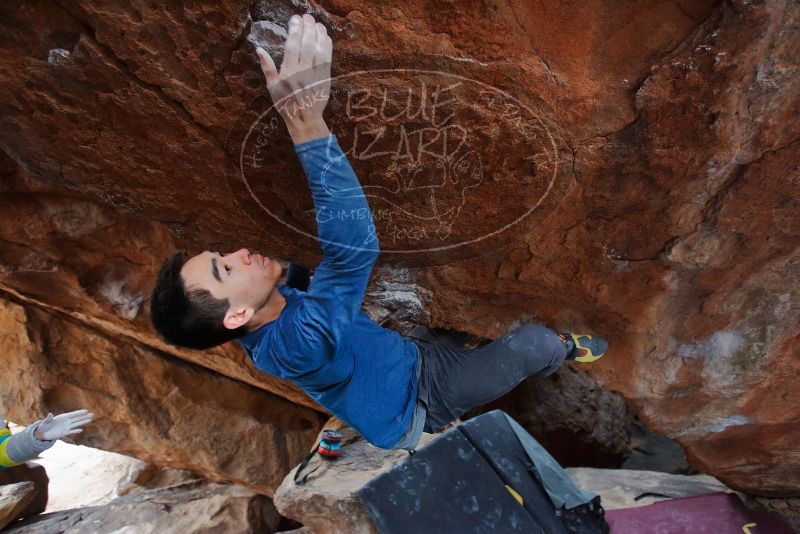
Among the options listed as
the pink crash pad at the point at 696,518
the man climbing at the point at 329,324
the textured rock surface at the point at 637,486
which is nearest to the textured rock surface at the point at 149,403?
the man climbing at the point at 329,324

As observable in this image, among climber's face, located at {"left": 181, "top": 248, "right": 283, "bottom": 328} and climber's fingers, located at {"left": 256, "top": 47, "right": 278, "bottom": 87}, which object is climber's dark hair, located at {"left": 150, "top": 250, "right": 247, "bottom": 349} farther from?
climber's fingers, located at {"left": 256, "top": 47, "right": 278, "bottom": 87}

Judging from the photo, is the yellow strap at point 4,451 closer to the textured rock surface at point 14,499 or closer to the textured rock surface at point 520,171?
the textured rock surface at point 520,171

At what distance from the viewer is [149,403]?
10.3 ft

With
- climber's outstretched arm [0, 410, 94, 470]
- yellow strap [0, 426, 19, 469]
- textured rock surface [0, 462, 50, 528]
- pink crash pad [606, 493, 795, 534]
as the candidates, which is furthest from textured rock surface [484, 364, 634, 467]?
textured rock surface [0, 462, 50, 528]

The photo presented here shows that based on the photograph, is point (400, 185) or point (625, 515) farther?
point (625, 515)

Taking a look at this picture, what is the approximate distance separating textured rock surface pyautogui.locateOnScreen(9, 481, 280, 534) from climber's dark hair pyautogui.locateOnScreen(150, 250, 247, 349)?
265cm

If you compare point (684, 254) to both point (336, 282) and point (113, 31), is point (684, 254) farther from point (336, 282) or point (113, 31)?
point (113, 31)

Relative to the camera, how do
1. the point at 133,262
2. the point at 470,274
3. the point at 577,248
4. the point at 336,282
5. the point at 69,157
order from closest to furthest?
the point at 336,282 → the point at 69,157 → the point at 577,248 → the point at 470,274 → the point at 133,262

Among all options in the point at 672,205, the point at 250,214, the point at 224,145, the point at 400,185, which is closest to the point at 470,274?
the point at 400,185

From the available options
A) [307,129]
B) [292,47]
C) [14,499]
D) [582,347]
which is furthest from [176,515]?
[292,47]

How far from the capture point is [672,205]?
60.1 inches

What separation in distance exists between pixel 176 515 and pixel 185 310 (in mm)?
2847

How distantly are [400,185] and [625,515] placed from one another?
237cm

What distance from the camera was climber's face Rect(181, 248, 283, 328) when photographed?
1446mm
